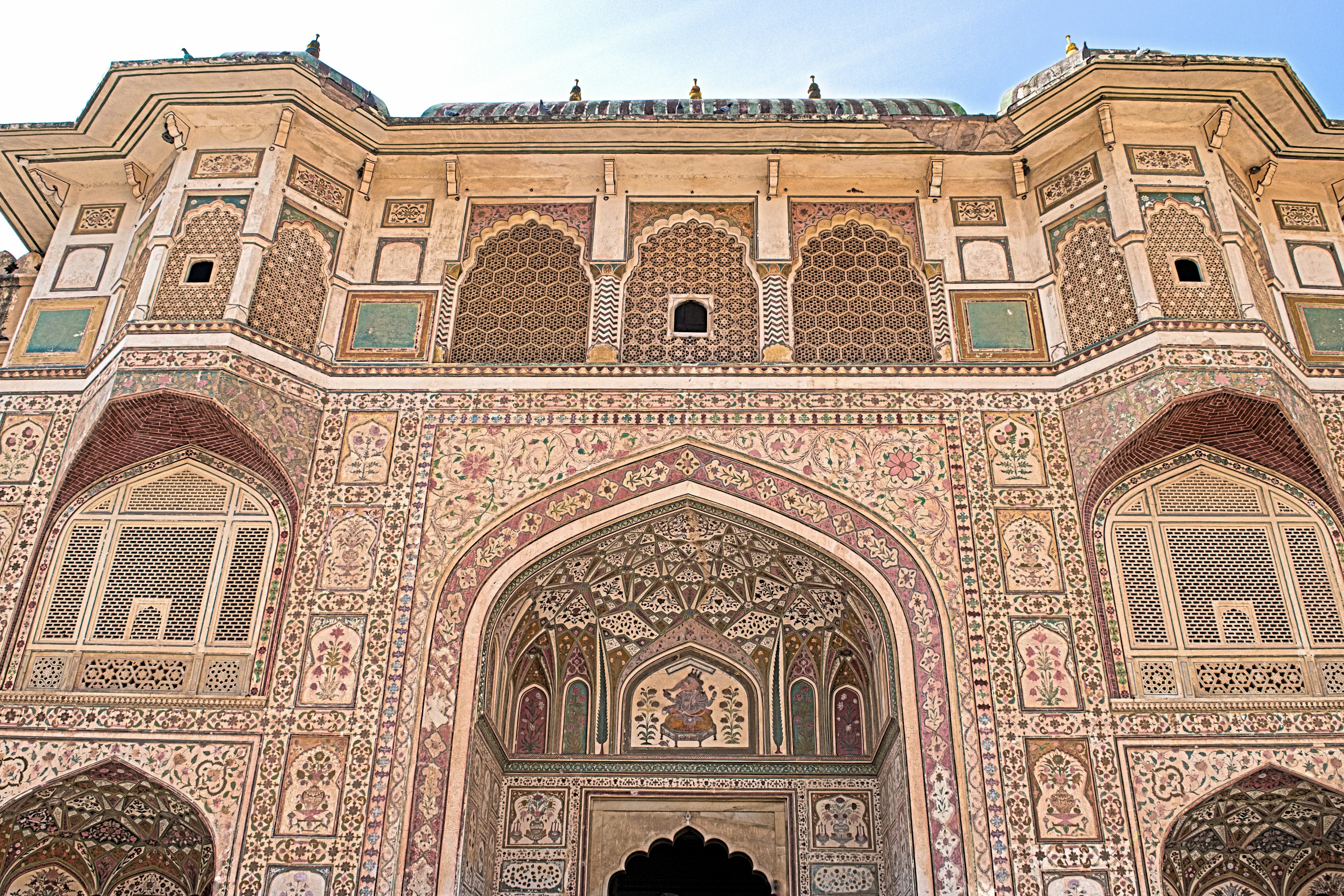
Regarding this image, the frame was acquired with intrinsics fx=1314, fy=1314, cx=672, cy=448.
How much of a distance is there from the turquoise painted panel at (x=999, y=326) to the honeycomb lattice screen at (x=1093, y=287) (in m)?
0.29

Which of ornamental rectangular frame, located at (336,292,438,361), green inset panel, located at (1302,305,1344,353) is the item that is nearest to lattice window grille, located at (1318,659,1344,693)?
green inset panel, located at (1302,305,1344,353)

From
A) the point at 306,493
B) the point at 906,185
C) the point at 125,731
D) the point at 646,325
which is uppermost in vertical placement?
the point at 906,185

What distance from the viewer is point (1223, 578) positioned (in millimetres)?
8516

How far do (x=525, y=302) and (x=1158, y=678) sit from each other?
5143 millimetres

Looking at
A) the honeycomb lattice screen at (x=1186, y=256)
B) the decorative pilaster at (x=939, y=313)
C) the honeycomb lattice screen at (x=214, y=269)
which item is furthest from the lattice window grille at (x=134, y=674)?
the honeycomb lattice screen at (x=1186, y=256)

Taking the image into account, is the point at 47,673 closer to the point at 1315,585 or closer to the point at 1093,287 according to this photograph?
the point at 1093,287

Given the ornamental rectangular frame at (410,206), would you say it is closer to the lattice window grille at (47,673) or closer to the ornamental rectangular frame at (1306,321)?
the lattice window grille at (47,673)

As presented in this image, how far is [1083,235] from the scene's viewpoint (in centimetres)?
961

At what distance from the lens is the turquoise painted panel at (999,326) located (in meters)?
9.43

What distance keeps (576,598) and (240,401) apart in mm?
2659

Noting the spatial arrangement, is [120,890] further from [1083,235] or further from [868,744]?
[1083,235]

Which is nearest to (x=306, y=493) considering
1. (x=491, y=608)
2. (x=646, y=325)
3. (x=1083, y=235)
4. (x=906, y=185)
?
(x=491, y=608)

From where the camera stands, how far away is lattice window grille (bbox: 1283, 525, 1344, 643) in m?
8.28

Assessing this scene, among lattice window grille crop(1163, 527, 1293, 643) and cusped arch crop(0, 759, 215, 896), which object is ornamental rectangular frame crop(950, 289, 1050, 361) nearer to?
lattice window grille crop(1163, 527, 1293, 643)
